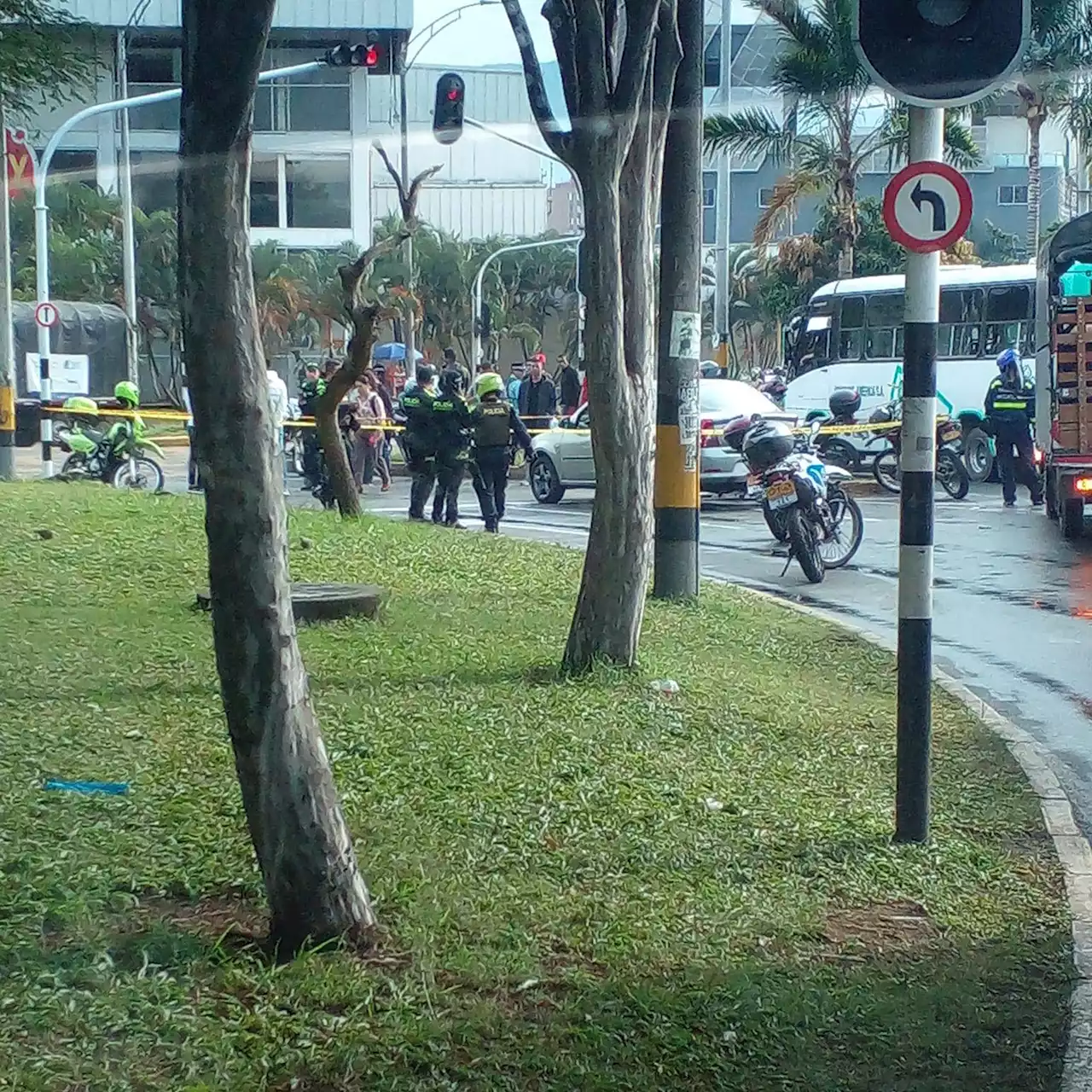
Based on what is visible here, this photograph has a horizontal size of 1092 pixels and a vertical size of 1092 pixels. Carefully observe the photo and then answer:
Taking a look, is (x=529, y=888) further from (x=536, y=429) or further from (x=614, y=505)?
(x=536, y=429)

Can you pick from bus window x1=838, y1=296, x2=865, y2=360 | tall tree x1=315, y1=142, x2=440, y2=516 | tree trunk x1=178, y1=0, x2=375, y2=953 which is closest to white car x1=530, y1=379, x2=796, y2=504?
tall tree x1=315, y1=142, x2=440, y2=516

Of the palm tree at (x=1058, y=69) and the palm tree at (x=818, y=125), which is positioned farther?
the palm tree at (x=818, y=125)

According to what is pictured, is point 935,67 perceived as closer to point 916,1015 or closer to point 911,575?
point 911,575

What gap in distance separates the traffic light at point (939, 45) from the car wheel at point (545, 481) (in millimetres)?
18093

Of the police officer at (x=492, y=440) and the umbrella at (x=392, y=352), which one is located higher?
the umbrella at (x=392, y=352)

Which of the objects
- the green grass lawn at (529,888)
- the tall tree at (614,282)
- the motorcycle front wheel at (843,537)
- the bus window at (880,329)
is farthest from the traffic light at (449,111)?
the green grass lawn at (529,888)

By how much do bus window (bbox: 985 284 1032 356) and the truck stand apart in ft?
33.0

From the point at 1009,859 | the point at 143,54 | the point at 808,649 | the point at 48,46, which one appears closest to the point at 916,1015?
the point at 1009,859

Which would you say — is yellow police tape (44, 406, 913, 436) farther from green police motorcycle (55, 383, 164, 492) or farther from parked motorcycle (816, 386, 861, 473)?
green police motorcycle (55, 383, 164, 492)

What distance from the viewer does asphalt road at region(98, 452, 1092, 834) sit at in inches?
391

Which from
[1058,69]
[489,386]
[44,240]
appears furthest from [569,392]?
[489,386]

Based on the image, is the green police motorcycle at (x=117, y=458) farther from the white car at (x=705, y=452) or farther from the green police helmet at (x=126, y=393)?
the white car at (x=705, y=452)

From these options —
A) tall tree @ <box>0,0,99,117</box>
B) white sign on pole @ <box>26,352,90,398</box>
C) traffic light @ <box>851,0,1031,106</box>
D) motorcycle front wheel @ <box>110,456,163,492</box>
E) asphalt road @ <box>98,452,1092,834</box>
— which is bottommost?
asphalt road @ <box>98,452,1092,834</box>

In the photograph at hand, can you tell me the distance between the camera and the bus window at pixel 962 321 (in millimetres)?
31422
